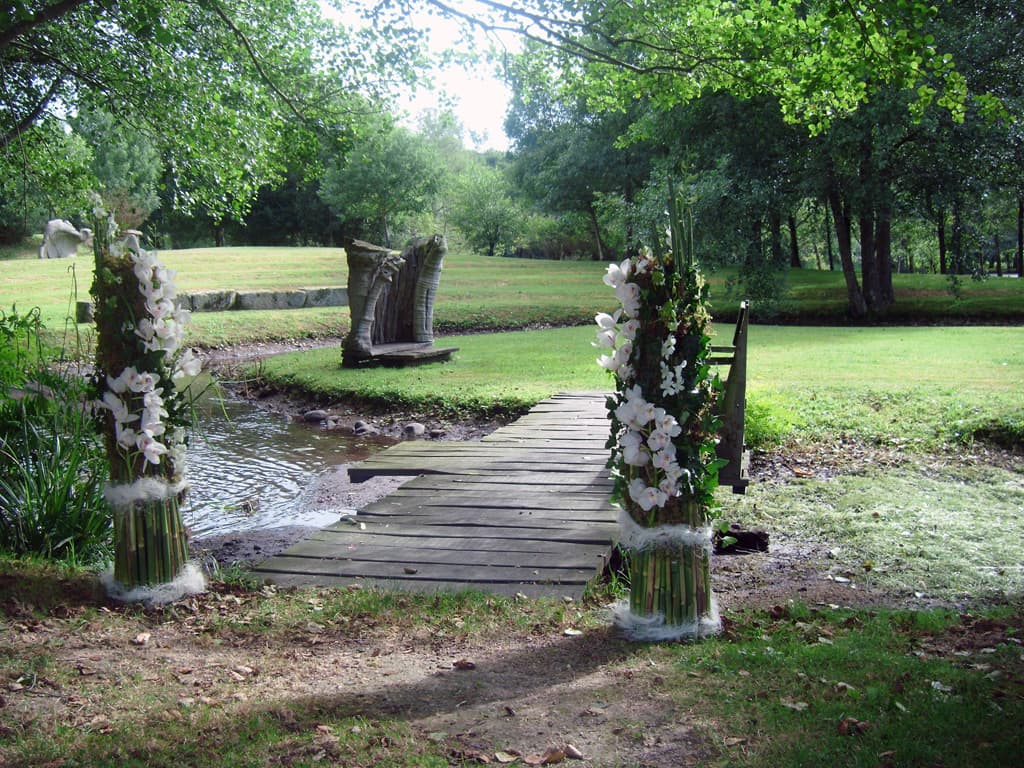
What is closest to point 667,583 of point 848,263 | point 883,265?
point 848,263

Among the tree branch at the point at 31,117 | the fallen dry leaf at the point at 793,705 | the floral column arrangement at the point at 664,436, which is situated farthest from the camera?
the tree branch at the point at 31,117

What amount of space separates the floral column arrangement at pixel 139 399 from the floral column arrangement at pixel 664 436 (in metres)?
2.33

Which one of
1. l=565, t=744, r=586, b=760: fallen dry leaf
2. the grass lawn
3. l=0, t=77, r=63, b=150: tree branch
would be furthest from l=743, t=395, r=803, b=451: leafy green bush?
l=0, t=77, r=63, b=150: tree branch

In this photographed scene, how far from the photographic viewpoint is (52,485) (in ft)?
19.6

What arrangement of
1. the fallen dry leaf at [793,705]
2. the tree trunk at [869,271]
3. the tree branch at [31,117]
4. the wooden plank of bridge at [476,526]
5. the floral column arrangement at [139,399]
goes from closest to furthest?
the fallen dry leaf at [793,705], the floral column arrangement at [139,399], the wooden plank of bridge at [476,526], the tree branch at [31,117], the tree trunk at [869,271]

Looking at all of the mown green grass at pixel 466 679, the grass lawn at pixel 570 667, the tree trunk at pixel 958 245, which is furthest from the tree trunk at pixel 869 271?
the mown green grass at pixel 466 679

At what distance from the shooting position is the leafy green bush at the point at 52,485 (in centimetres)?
583

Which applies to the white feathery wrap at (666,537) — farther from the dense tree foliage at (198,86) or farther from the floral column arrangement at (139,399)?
the dense tree foliage at (198,86)

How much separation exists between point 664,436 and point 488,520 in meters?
2.33

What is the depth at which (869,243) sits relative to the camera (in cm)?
2292

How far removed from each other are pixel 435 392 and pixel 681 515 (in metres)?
8.55

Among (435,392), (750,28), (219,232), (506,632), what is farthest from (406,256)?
(219,232)

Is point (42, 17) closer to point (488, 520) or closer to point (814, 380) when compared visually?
point (488, 520)

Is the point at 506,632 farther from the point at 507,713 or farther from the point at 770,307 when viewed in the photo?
the point at 770,307
